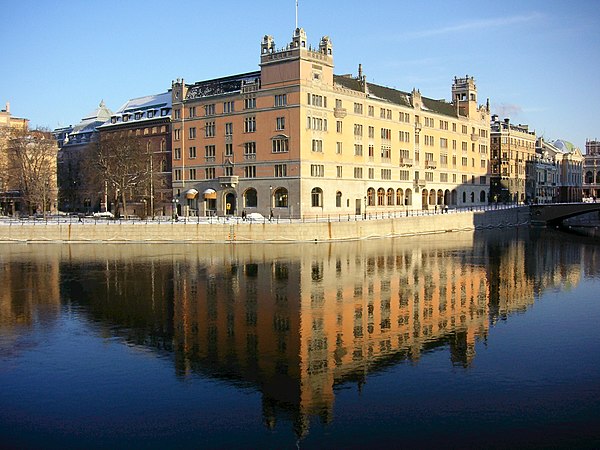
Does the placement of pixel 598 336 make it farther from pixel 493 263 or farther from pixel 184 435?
pixel 493 263

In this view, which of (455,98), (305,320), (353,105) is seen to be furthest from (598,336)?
(455,98)

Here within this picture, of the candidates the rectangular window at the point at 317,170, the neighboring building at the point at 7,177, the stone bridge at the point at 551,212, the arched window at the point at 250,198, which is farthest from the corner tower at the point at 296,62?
the stone bridge at the point at 551,212

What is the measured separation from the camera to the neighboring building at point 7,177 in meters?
123

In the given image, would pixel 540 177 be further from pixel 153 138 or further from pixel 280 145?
pixel 153 138

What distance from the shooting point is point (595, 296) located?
166 ft

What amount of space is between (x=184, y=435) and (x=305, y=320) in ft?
59.9

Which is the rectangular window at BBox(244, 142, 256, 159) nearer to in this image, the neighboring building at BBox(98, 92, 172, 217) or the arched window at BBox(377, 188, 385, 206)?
the neighboring building at BBox(98, 92, 172, 217)

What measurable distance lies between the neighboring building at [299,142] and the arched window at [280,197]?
0.17 m

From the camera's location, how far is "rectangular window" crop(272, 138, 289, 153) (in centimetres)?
10238

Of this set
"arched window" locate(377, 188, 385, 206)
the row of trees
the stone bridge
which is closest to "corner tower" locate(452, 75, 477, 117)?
the stone bridge

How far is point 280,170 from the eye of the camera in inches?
4067

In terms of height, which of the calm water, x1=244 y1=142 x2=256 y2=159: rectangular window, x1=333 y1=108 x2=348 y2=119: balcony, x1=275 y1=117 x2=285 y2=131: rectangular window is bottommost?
the calm water

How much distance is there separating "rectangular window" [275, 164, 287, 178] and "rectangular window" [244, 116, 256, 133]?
328 inches

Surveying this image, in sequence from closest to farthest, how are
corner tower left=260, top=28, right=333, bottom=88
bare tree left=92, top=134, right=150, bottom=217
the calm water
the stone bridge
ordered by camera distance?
the calm water < corner tower left=260, top=28, right=333, bottom=88 < bare tree left=92, top=134, right=150, bottom=217 < the stone bridge
